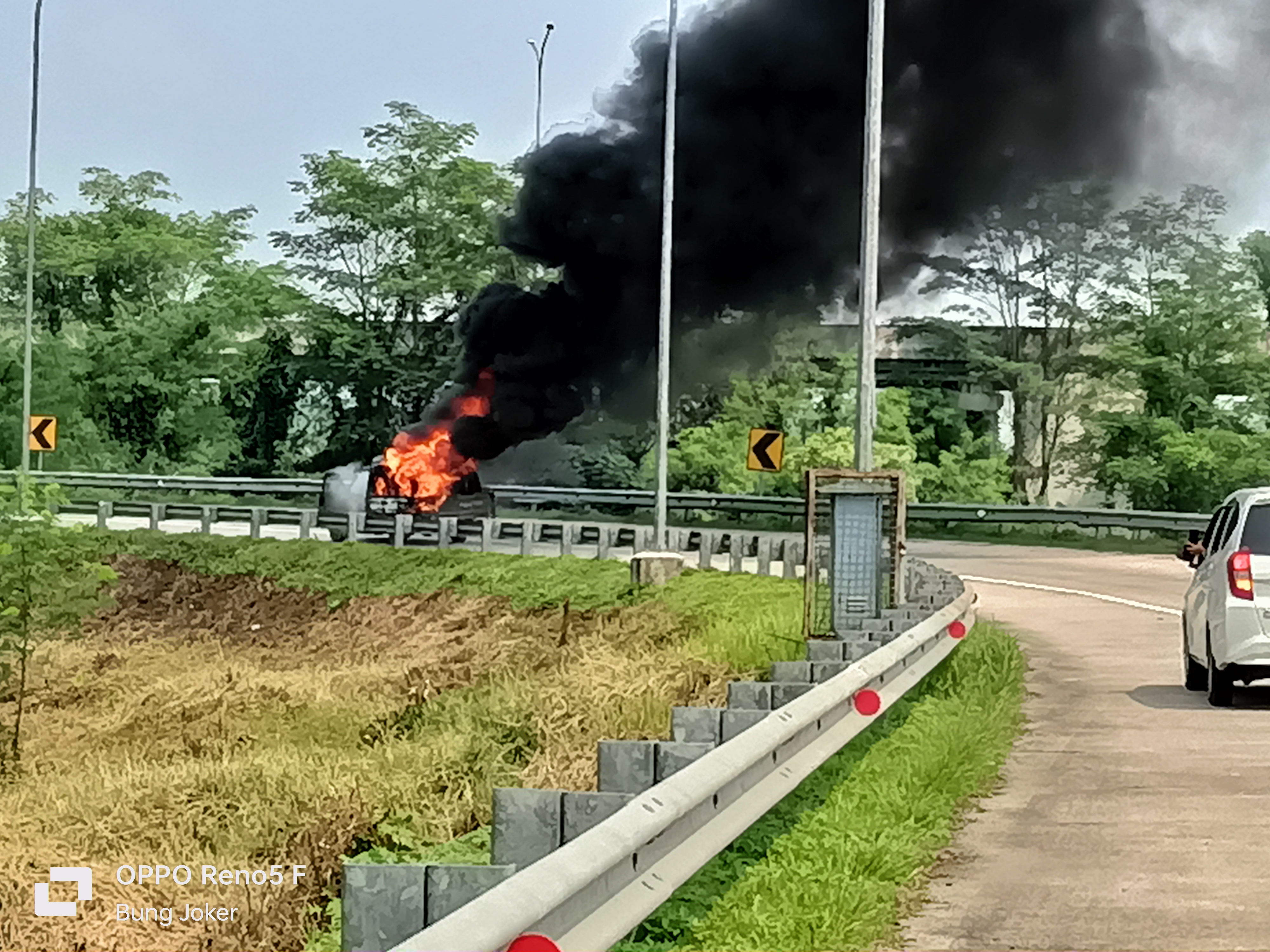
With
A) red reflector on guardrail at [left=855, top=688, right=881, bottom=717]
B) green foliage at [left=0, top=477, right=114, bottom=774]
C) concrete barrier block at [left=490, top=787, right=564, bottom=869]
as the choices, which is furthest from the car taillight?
concrete barrier block at [left=490, top=787, right=564, bottom=869]

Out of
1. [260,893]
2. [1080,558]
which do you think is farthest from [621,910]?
[1080,558]

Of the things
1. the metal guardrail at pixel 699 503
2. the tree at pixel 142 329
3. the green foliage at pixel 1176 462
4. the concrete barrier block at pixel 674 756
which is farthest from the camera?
the tree at pixel 142 329

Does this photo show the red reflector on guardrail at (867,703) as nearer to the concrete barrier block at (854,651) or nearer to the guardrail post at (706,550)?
the concrete barrier block at (854,651)

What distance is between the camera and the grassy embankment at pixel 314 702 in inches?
504

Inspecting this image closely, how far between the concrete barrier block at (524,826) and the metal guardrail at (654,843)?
0.31 ft

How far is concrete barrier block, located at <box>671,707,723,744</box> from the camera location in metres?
8.27

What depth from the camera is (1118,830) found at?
11.2 metres

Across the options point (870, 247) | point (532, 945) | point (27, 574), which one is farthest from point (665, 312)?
point (532, 945)

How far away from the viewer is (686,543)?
131ft

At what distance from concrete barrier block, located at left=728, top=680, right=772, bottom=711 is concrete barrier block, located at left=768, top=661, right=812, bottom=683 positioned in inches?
50.6

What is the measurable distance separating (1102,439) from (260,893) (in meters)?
54.6

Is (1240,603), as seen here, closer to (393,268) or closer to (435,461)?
(435,461)

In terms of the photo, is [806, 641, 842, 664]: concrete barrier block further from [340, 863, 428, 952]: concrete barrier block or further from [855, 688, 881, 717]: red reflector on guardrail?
[340, 863, 428, 952]: concrete barrier block

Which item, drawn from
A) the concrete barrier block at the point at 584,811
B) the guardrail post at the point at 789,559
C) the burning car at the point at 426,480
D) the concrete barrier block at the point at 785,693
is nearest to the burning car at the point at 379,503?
the burning car at the point at 426,480
